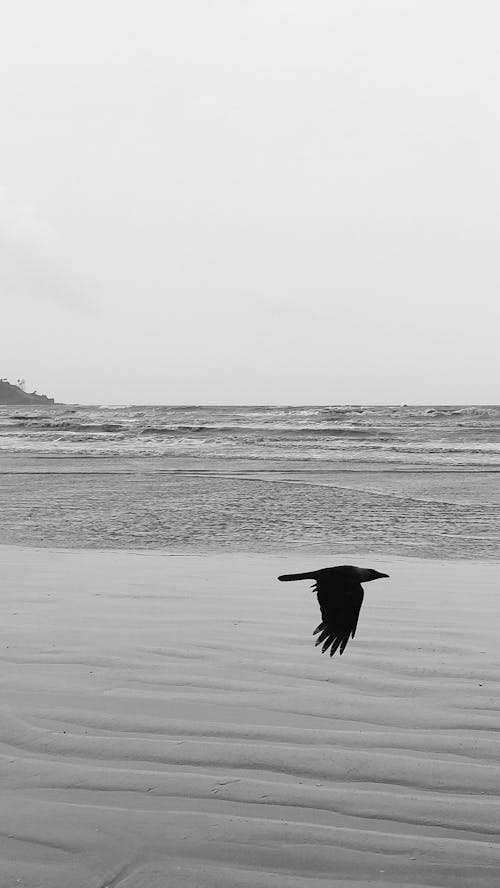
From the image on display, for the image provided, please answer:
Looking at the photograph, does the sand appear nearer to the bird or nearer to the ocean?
the bird

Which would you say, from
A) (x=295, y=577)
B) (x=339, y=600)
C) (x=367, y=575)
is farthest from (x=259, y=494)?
(x=295, y=577)

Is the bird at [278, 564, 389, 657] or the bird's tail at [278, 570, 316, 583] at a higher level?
the bird's tail at [278, 570, 316, 583]

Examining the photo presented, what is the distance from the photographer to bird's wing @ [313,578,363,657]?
227 cm

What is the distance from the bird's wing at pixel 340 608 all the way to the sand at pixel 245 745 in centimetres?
48

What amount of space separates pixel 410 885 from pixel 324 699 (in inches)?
45.1

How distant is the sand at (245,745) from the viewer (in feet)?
6.66

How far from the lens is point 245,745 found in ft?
8.69

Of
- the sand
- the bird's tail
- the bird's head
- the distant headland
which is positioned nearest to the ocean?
the sand

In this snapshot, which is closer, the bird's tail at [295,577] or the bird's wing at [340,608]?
the bird's tail at [295,577]

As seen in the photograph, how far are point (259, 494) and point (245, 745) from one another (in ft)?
26.8

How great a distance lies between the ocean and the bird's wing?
13.2 ft

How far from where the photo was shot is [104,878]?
1.94 m

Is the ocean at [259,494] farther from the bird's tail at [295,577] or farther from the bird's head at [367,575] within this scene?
the bird's tail at [295,577]

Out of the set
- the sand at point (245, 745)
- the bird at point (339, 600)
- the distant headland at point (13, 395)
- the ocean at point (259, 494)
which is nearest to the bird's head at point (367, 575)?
the bird at point (339, 600)
